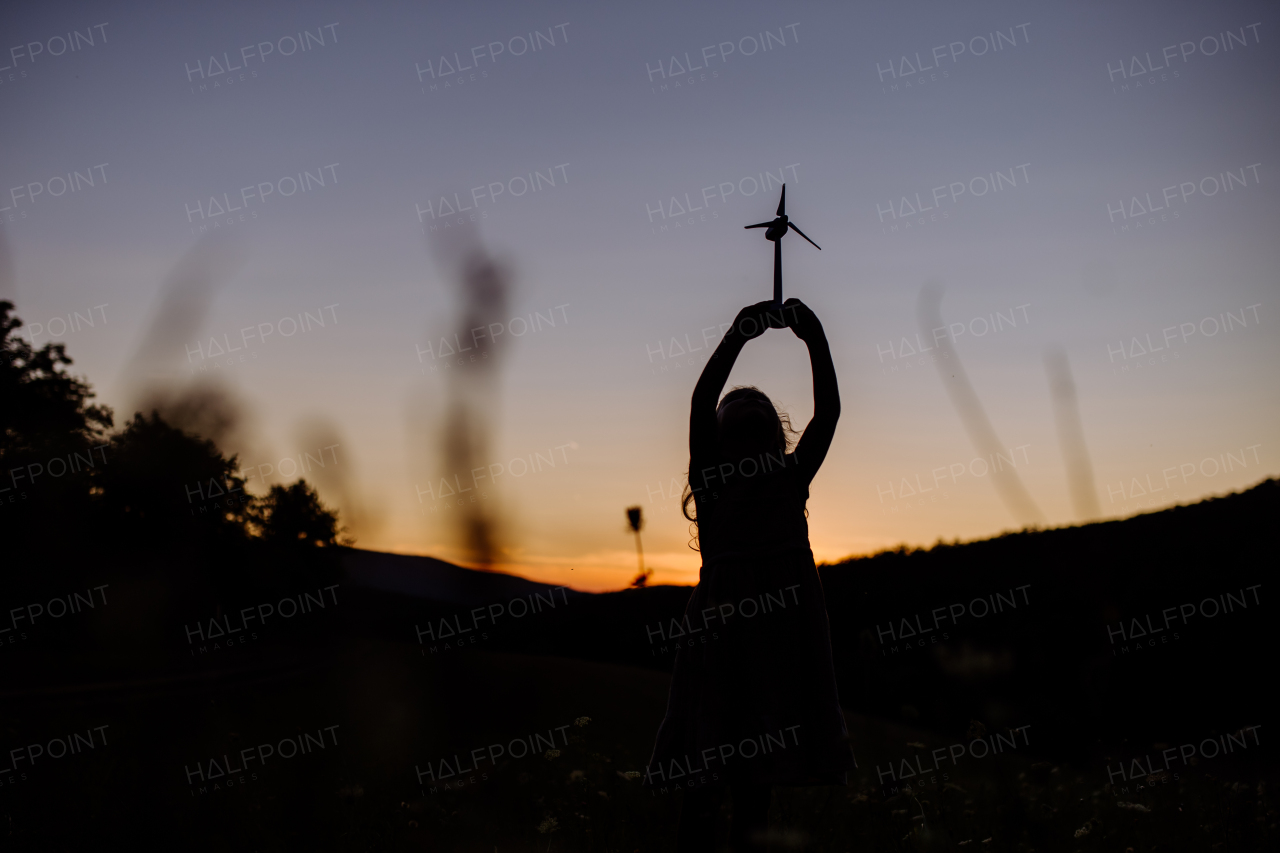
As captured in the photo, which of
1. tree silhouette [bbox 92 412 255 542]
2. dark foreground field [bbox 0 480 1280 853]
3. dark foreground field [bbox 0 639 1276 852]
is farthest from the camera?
tree silhouette [bbox 92 412 255 542]

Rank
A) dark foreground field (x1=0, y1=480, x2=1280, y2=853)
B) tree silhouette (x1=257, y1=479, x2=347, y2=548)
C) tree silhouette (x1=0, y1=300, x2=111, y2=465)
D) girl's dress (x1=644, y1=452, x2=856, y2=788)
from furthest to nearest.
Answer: tree silhouette (x1=257, y1=479, x2=347, y2=548), tree silhouette (x1=0, y1=300, x2=111, y2=465), dark foreground field (x1=0, y1=480, x2=1280, y2=853), girl's dress (x1=644, y1=452, x2=856, y2=788)

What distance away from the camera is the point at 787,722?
300 cm

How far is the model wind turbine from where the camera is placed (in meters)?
3.08

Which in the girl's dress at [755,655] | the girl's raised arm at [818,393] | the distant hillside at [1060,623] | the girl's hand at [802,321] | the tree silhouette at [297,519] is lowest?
the distant hillside at [1060,623]

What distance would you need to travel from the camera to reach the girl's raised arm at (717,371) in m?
3.19

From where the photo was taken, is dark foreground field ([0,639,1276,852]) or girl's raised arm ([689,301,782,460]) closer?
girl's raised arm ([689,301,782,460])

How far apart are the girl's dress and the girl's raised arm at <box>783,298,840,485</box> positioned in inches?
3.6

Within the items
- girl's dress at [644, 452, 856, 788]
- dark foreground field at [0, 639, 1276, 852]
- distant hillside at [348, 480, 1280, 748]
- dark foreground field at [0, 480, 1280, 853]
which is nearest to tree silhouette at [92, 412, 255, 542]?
Answer: dark foreground field at [0, 480, 1280, 853]

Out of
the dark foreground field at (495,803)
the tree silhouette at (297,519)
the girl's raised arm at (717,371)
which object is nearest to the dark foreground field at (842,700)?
the dark foreground field at (495,803)

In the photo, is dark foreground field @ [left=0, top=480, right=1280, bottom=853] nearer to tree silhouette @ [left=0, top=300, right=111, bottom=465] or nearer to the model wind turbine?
the model wind turbine

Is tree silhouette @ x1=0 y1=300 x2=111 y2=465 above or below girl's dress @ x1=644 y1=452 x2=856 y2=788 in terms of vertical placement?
above

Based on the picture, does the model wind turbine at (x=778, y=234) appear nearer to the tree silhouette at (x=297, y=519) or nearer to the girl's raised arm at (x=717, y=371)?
the girl's raised arm at (x=717, y=371)

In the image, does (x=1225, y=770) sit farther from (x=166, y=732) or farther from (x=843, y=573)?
(x=166, y=732)

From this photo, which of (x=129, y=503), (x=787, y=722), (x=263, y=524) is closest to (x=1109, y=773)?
(x=787, y=722)
